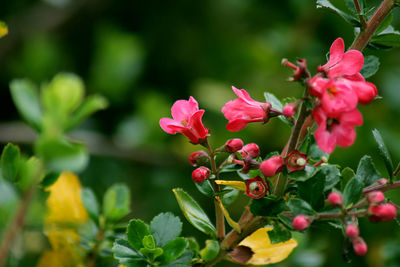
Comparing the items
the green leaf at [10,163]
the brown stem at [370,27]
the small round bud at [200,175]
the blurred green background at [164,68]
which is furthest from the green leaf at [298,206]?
the blurred green background at [164,68]

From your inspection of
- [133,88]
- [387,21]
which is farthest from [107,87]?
[387,21]

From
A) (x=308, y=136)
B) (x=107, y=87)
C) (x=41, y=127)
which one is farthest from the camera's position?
(x=107, y=87)

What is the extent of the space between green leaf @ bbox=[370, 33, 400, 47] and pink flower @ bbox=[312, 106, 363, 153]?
6.8 inches

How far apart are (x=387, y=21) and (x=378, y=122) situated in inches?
36.0

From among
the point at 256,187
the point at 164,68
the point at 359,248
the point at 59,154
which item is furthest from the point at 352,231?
the point at 164,68

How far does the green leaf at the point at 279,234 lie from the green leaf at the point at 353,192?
0.29 feet

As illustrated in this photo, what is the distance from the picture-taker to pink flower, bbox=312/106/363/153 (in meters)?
0.59

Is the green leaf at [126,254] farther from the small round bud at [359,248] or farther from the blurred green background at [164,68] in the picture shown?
Result: the blurred green background at [164,68]

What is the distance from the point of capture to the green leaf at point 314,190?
0.62 m

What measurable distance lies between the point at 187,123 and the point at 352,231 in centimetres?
26

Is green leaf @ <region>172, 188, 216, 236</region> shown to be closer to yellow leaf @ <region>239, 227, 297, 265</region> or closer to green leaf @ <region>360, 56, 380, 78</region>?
yellow leaf @ <region>239, 227, 297, 265</region>

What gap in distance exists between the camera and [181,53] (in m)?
1.90

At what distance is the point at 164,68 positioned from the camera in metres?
1.90

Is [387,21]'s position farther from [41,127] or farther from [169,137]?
[169,137]
